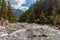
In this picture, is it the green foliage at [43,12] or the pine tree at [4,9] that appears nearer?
the pine tree at [4,9]

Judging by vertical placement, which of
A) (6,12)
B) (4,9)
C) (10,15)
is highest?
(4,9)

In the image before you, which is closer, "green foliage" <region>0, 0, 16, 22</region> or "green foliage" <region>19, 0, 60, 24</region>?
"green foliage" <region>0, 0, 16, 22</region>

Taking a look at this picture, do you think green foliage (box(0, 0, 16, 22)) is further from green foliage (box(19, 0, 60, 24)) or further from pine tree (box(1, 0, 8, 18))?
green foliage (box(19, 0, 60, 24))

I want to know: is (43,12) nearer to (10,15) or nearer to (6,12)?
(10,15)

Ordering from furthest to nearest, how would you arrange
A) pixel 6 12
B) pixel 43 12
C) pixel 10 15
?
1. pixel 43 12
2. pixel 10 15
3. pixel 6 12

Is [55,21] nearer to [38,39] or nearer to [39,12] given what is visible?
[39,12]

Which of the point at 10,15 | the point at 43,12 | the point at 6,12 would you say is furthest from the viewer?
the point at 43,12

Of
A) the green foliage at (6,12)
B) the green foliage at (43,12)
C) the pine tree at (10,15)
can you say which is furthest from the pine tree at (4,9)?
the green foliage at (43,12)

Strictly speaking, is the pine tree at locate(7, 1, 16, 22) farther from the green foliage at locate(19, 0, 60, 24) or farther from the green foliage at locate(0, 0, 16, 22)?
the green foliage at locate(19, 0, 60, 24)

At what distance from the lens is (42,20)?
9227 millimetres

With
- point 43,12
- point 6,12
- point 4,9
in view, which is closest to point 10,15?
point 6,12

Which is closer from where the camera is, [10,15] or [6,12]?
[6,12]

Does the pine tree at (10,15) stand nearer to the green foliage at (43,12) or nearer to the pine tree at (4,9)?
the pine tree at (4,9)

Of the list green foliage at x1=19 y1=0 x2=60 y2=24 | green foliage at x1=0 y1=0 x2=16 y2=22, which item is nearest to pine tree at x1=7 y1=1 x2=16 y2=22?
green foliage at x1=0 y1=0 x2=16 y2=22
